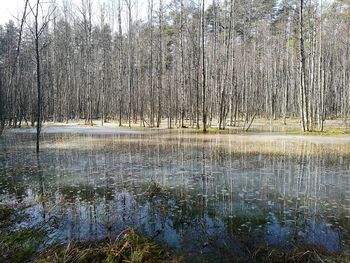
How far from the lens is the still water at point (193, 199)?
15.8 ft

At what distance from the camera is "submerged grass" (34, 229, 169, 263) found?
148 inches

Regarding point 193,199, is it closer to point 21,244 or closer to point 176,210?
point 176,210

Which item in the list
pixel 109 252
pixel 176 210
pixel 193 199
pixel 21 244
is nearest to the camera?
pixel 109 252

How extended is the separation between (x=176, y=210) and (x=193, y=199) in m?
0.83

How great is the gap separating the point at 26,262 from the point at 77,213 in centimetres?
199

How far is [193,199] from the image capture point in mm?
6793

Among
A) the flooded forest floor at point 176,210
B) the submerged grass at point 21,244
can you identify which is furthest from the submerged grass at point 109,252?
the submerged grass at point 21,244

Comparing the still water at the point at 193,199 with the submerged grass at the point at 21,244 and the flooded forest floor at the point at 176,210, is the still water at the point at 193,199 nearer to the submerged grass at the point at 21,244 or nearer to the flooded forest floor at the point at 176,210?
the flooded forest floor at the point at 176,210

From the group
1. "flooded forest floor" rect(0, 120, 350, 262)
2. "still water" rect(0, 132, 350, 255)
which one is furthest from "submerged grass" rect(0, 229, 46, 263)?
"still water" rect(0, 132, 350, 255)

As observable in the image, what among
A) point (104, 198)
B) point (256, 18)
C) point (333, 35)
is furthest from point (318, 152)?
point (256, 18)

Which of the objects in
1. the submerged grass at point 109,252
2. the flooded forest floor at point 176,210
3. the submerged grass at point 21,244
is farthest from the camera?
the flooded forest floor at point 176,210

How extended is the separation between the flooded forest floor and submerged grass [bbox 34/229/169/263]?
14mm

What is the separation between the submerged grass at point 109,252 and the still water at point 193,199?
385mm

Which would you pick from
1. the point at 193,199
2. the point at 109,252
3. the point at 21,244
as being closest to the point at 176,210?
the point at 193,199
